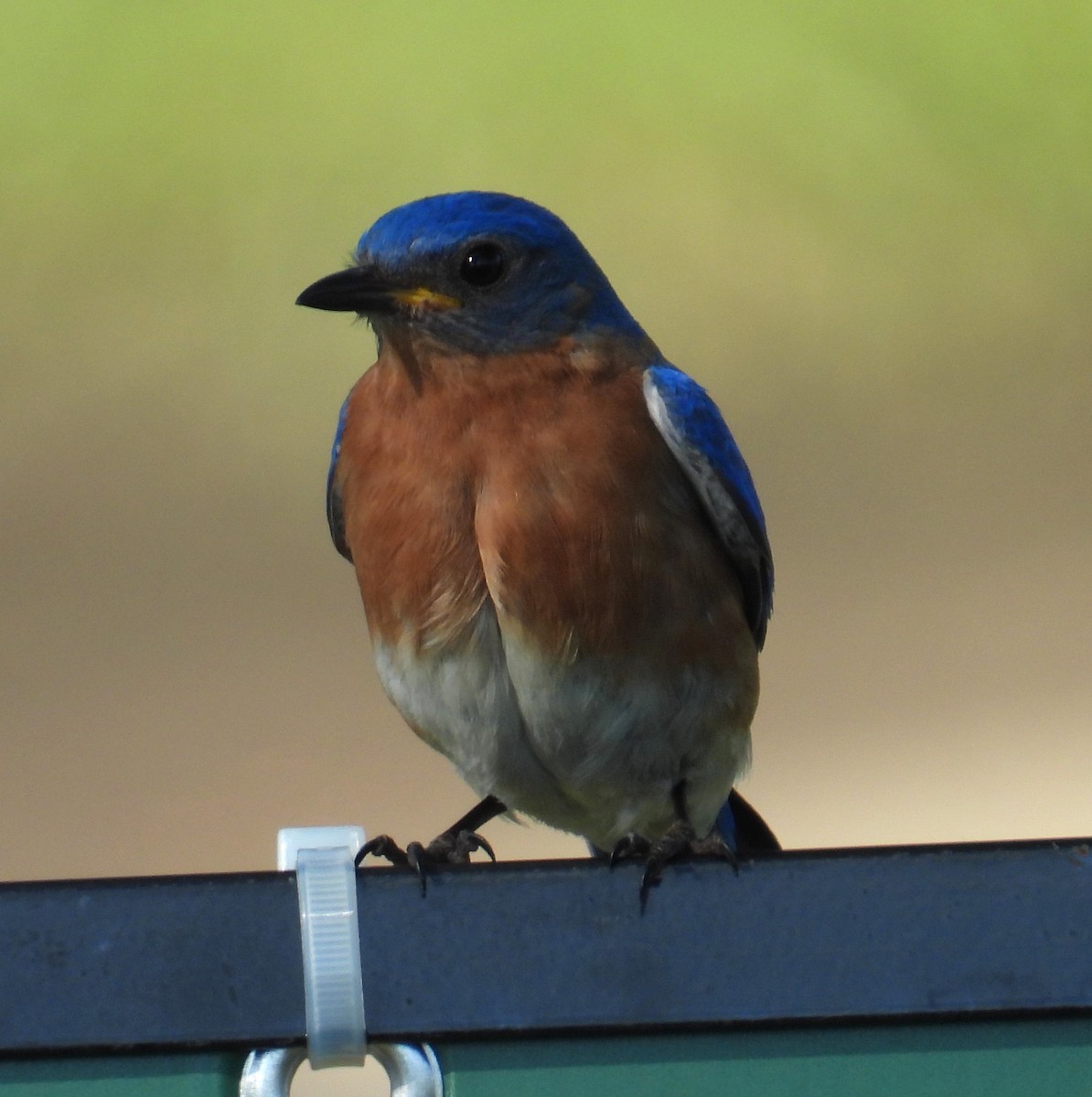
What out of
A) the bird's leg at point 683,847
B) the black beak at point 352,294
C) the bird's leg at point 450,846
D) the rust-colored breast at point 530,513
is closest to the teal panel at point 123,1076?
the bird's leg at point 683,847

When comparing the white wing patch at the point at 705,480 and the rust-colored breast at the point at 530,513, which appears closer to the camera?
the rust-colored breast at the point at 530,513

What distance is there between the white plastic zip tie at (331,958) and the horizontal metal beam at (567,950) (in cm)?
1

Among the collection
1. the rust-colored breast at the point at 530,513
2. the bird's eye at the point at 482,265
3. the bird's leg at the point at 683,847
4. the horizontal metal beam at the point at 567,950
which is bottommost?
the horizontal metal beam at the point at 567,950

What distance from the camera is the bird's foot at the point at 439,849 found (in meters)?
2.77

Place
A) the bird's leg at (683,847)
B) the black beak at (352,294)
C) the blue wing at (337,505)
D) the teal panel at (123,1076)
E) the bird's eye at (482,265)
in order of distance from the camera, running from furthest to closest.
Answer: the blue wing at (337,505), the bird's eye at (482,265), the black beak at (352,294), the bird's leg at (683,847), the teal panel at (123,1076)

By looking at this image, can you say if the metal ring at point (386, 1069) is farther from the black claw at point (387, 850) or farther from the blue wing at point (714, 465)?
the blue wing at point (714, 465)

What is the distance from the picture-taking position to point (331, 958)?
5.62 ft

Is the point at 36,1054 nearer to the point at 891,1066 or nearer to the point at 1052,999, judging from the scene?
the point at 891,1066

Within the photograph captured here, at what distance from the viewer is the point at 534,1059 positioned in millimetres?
1692

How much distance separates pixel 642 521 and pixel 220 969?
1394mm

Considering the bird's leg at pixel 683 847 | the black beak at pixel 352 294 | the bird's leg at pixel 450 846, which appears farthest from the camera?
the black beak at pixel 352 294

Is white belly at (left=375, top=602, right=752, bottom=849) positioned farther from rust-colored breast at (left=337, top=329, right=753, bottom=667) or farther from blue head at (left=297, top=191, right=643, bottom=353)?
blue head at (left=297, top=191, right=643, bottom=353)

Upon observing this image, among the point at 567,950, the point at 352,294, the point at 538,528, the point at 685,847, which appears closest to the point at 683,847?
the point at 685,847

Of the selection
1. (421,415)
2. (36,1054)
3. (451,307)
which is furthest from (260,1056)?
(451,307)
